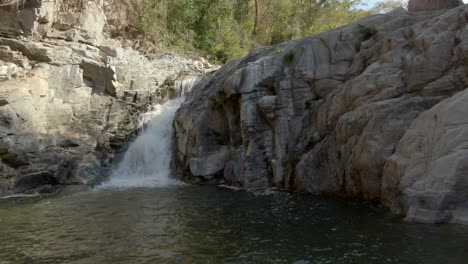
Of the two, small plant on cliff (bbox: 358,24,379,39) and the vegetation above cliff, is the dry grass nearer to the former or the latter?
the vegetation above cliff

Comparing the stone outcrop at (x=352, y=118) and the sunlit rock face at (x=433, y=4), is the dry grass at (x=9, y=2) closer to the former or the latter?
the stone outcrop at (x=352, y=118)

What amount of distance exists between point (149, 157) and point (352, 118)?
9151 mm

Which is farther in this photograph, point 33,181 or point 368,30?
point 33,181

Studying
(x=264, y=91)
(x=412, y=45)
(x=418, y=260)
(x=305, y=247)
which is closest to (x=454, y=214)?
(x=418, y=260)

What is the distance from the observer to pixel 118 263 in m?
6.92

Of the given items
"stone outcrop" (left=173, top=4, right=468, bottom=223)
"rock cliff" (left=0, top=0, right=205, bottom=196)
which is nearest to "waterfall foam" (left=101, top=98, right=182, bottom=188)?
"rock cliff" (left=0, top=0, right=205, bottom=196)

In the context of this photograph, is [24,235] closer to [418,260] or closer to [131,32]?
[418,260]

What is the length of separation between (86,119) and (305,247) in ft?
47.1

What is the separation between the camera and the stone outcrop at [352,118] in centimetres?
848

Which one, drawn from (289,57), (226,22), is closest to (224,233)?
(289,57)

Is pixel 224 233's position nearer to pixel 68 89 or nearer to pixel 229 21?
pixel 68 89

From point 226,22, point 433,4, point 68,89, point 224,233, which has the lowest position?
→ point 224,233

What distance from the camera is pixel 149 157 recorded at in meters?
17.7

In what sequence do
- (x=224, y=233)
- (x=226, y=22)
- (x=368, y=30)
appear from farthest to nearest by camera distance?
(x=226, y=22) → (x=368, y=30) → (x=224, y=233)
